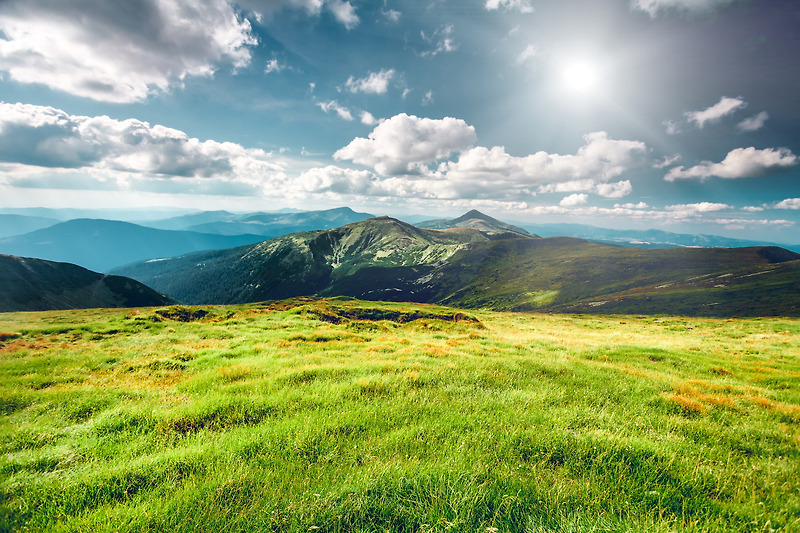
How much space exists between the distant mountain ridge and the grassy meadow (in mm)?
227873

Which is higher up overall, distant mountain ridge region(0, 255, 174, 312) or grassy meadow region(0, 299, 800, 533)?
grassy meadow region(0, 299, 800, 533)

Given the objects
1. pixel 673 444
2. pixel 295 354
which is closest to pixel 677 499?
pixel 673 444

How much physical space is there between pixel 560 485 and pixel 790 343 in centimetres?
3517

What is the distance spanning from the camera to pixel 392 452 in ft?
15.9

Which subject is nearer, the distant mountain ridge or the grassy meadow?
the grassy meadow

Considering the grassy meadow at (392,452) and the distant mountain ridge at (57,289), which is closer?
the grassy meadow at (392,452)

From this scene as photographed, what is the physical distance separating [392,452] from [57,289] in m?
268

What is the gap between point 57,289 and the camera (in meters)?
177

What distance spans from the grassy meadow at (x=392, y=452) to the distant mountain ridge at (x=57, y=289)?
228 metres

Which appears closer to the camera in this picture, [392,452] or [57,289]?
[392,452]

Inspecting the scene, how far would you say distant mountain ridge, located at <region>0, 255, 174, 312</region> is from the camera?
155750mm

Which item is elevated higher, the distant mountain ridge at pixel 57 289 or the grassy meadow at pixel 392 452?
the grassy meadow at pixel 392 452

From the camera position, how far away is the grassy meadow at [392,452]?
3719 mm

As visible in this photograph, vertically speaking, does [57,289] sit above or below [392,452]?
below
